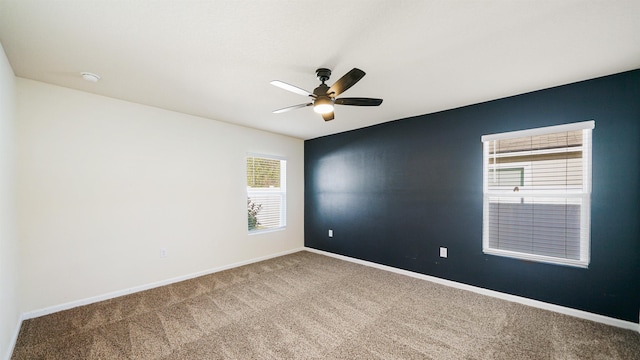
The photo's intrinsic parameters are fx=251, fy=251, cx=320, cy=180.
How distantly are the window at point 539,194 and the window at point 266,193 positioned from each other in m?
3.38

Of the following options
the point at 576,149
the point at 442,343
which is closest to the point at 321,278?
the point at 442,343

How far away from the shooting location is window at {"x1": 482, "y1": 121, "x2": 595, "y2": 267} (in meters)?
2.56

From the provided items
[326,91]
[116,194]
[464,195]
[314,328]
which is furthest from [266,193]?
[464,195]

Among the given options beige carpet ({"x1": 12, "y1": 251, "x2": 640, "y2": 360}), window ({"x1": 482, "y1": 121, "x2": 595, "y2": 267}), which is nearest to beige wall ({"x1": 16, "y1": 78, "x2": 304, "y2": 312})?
beige carpet ({"x1": 12, "y1": 251, "x2": 640, "y2": 360})

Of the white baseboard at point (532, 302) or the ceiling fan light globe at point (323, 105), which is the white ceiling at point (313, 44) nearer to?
the ceiling fan light globe at point (323, 105)

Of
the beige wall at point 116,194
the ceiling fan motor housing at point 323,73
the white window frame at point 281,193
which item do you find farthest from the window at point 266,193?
the ceiling fan motor housing at point 323,73

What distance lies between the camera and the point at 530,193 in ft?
9.27

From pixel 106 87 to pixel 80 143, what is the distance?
0.70 m

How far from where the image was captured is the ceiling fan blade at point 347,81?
182cm

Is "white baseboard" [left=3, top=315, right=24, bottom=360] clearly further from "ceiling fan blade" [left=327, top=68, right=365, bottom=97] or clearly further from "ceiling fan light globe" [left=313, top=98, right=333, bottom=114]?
"ceiling fan blade" [left=327, top=68, right=365, bottom=97]

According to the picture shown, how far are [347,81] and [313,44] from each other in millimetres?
367

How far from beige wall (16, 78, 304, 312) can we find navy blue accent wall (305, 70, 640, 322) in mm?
1820

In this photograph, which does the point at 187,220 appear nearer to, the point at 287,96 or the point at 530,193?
the point at 287,96

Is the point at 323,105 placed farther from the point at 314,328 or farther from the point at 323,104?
the point at 314,328
